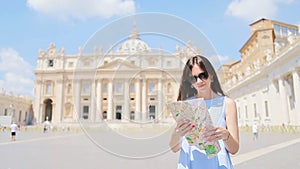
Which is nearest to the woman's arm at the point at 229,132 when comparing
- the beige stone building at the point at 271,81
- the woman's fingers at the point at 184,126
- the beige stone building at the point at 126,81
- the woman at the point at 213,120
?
the woman at the point at 213,120

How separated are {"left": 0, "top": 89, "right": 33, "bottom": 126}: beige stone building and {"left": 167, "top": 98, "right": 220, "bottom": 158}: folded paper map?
37.4 meters

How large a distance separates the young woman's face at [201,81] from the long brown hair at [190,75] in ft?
0.11

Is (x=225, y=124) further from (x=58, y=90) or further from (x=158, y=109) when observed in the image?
(x=58, y=90)

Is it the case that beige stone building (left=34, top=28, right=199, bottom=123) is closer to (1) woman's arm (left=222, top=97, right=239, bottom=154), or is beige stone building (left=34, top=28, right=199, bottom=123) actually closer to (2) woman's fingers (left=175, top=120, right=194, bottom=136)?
(1) woman's arm (left=222, top=97, right=239, bottom=154)

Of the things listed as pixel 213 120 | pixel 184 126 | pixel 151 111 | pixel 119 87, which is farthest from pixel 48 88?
pixel 184 126

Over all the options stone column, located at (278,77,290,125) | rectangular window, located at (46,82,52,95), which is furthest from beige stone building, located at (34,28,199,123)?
rectangular window, located at (46,82,52,95)

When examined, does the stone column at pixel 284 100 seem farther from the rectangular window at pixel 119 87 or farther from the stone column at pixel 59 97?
the stone column at pixel 59 97

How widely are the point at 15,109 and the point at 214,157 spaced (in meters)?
57.7

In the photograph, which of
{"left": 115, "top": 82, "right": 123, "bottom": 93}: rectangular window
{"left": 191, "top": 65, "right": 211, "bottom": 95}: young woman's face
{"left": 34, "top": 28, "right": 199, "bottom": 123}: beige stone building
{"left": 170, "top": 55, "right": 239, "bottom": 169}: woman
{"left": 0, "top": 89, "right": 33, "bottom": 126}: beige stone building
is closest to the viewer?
{"left": 170, "top": 55, "right": 239, "bottom": 169}: woman

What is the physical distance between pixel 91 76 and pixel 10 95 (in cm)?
5258

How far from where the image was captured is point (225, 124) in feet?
5.42

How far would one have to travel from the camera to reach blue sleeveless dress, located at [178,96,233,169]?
1610 millimetres

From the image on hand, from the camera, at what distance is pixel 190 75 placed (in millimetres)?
1816

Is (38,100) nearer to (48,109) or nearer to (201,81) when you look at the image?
(48,109)
